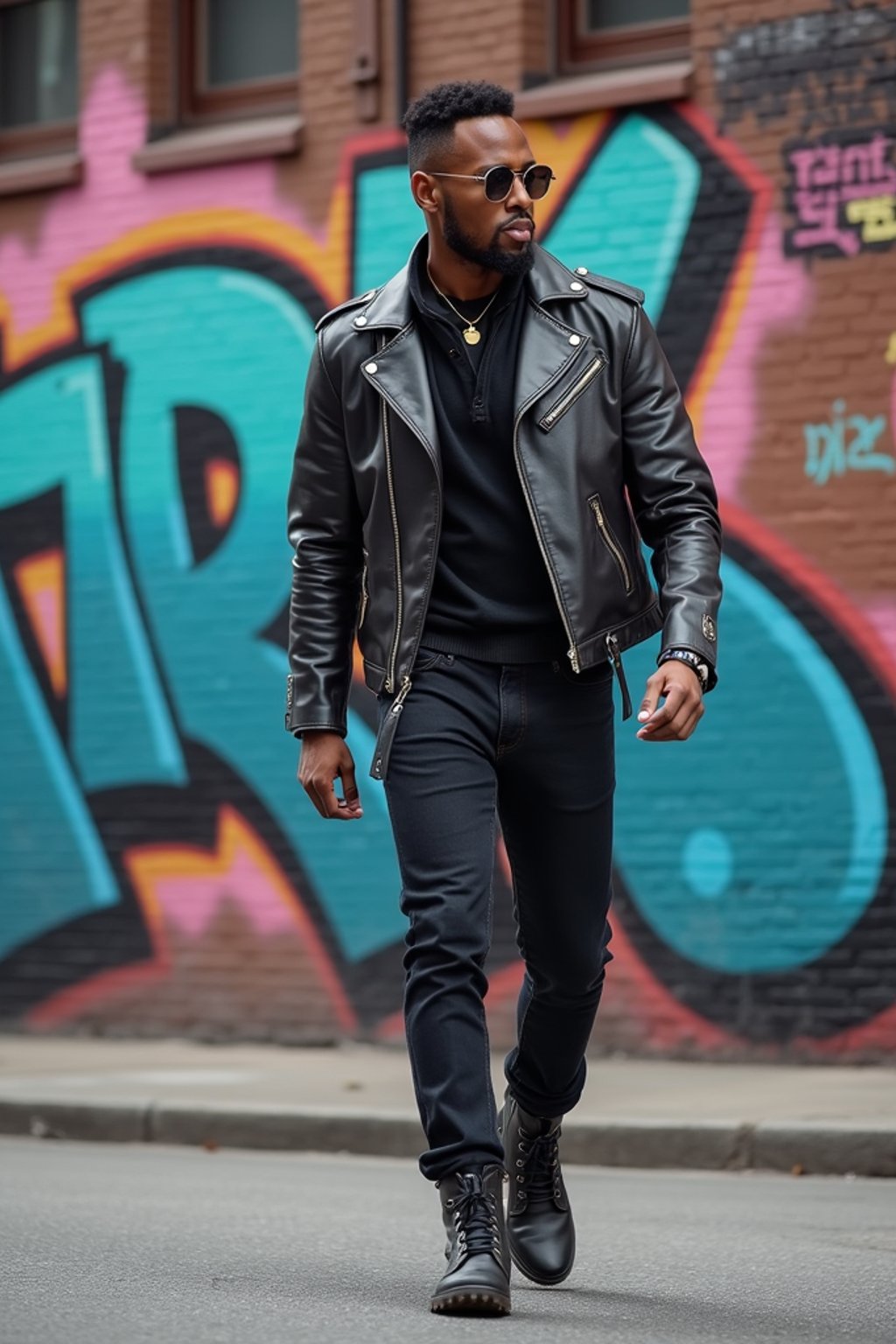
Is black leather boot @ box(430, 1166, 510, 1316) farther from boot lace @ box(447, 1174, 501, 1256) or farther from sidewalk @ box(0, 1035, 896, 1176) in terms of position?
sidewalk @ box(0, 1035, 896, 1176)

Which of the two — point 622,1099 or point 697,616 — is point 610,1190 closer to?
point 622,1099

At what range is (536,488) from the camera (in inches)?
178

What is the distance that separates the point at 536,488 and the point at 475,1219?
1.33m

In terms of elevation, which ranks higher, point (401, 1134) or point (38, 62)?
point (38, 62)

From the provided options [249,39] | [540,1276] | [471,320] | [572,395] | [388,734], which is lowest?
[540,1276]

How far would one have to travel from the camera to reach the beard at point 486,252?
457 cm

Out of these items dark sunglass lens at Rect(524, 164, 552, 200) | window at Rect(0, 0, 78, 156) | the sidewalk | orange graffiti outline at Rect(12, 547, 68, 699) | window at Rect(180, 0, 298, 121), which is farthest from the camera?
window at Rect(0, 0, 78, 156)

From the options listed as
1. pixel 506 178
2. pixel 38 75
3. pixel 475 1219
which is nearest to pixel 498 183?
pixel 506 178

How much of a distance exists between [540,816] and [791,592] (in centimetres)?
499

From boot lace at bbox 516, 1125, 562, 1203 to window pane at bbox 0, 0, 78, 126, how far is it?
8.28 metres

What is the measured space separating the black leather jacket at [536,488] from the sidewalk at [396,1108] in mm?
3052

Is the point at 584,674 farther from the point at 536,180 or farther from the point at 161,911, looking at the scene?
the point at 161,911

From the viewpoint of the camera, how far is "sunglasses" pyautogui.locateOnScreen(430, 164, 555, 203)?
179 inches

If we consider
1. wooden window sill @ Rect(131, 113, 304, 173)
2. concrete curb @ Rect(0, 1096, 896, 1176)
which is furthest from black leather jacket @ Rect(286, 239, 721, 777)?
wooden window sill @ Rect(131, 113, 304, 173)
